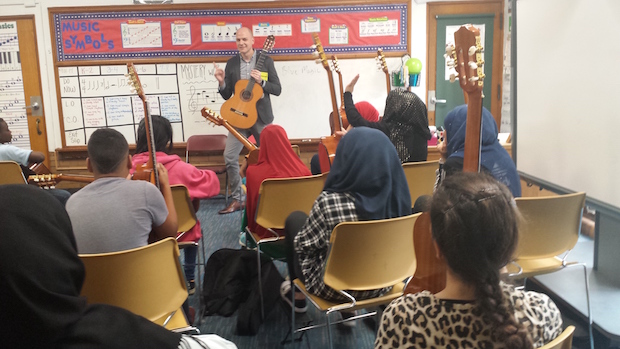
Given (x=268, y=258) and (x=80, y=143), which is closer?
(x=268, y=258)

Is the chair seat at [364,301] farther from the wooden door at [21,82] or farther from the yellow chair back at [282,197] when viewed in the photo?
the wooden door at [21,82]

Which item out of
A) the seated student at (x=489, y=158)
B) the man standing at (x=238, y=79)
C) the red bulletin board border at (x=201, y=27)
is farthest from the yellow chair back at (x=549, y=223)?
the red bulletin board border at (x=201, y=27)

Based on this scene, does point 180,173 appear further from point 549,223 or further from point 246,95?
point 246,95

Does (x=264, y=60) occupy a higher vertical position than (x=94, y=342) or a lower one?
higher

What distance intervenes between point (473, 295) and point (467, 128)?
90 cm

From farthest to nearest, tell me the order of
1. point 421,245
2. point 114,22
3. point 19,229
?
point 114,22 < point 421,245 < point 19,229

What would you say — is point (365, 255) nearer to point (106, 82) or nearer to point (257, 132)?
point (257, 132)

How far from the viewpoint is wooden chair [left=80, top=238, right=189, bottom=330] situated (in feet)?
5.03

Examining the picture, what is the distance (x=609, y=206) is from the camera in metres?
2.25

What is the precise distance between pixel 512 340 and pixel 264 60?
170 inches

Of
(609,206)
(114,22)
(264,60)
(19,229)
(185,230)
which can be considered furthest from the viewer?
(114,22)

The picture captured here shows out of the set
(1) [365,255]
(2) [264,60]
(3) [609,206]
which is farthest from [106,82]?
(3) [609,206]

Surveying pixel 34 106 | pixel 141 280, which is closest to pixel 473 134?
pixel 141 280

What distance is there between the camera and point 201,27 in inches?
207
